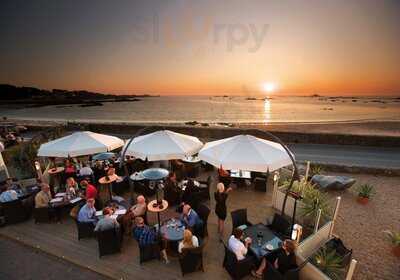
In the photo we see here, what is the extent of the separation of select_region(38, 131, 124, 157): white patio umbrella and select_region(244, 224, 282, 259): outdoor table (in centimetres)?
563

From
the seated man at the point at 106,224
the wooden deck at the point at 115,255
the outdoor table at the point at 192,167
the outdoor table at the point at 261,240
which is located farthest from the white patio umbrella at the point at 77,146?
the outdoor table at the point at 261,240

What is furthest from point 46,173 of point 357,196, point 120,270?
point 357,196

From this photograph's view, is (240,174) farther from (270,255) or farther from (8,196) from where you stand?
(8,196)

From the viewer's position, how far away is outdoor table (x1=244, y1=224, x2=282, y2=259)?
4.90m

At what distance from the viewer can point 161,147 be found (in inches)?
291

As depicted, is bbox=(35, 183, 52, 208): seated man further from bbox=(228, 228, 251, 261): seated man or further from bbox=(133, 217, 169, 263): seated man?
bbox=(228, 228, 251, 261): seated man

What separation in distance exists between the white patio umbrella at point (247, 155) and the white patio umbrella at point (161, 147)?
3.03ft

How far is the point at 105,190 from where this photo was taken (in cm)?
888

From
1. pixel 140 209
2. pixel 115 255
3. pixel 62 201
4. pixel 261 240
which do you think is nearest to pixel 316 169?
pixel 261 240

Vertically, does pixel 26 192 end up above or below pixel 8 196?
below

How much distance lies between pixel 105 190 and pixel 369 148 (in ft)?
55.2

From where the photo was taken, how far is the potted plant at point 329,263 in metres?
4.63

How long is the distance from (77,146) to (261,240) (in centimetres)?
662

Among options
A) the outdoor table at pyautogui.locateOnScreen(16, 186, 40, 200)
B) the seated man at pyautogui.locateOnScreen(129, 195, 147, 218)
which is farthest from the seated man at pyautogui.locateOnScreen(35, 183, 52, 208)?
the seated man at pyautogui.locateOnScreen(129, 195, 147, 218)
